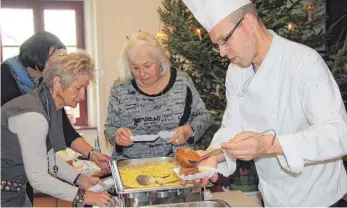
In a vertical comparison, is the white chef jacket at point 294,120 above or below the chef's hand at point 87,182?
above

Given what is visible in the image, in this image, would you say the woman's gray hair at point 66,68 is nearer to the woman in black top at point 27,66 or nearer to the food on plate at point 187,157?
the woman in black top at point 27,66

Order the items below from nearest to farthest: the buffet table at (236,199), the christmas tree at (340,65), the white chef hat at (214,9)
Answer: the white chef hat at (214,9) < the buffet table at (236,199) < the christmas tree at (340,65)

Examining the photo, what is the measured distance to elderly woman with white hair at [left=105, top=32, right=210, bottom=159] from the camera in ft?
5.84

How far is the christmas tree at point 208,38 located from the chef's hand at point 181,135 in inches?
26.6

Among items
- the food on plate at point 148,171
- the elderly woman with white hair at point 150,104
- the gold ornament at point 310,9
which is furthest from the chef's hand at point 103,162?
the gold ornament at point 310,9

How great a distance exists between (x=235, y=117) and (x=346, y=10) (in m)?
2.02

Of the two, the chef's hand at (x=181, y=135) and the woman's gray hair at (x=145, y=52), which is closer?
the chef's hand at (x=181, y=135)

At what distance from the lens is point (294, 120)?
109cm

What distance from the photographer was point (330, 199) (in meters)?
1.13

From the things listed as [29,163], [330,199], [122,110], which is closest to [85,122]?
[122,110]

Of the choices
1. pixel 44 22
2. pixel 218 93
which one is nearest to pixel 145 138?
pixel 218 93

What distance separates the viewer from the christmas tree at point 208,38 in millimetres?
2365

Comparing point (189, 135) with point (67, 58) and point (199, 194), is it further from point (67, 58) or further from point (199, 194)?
point (67, 58)

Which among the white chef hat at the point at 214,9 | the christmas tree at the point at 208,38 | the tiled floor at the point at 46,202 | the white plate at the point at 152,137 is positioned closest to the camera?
the white chef hat at the point at 214,9
